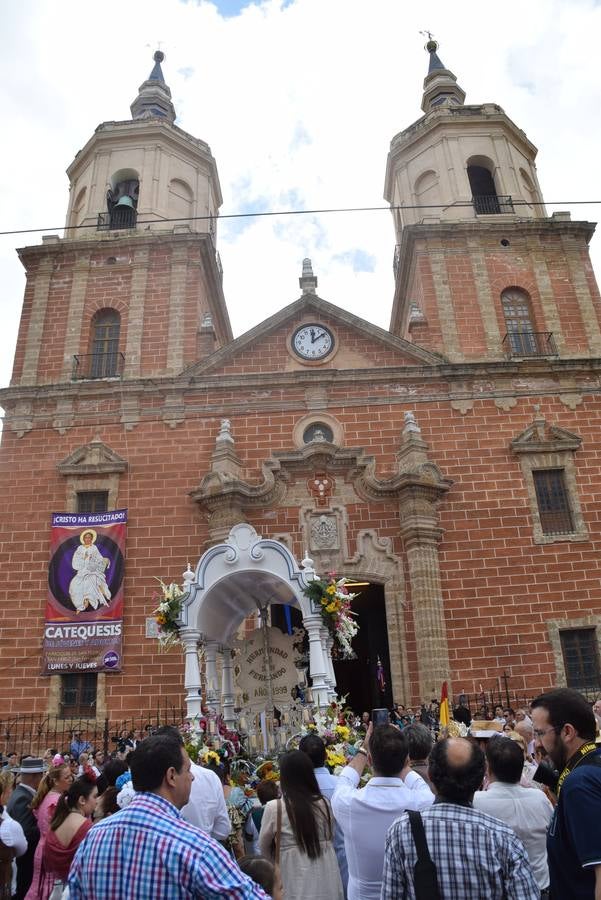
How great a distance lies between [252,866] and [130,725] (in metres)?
13.1

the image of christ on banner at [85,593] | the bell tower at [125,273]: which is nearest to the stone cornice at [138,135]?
the bell tower at [125,273]

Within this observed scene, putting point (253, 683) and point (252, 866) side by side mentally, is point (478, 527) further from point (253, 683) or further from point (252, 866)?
point (252, 866)

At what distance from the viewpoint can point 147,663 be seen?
1549 centimetres

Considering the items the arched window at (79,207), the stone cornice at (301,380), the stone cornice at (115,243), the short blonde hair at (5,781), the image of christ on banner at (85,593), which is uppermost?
the arched window at (79,207)

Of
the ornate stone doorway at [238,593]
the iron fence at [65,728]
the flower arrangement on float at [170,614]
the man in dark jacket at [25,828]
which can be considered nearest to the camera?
the man in dark jacket at [25,828]

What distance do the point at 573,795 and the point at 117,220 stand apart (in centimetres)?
2186

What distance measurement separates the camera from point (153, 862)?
7.90 ft

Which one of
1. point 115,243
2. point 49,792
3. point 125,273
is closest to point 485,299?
point 125,273

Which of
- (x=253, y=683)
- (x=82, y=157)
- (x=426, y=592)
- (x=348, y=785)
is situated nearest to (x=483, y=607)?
(x=426, y=592)

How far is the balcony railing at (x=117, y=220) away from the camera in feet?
69.9

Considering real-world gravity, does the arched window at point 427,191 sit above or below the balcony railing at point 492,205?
above

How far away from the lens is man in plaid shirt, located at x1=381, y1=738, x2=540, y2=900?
263cm

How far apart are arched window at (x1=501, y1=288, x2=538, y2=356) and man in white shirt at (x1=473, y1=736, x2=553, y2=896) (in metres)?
16.6

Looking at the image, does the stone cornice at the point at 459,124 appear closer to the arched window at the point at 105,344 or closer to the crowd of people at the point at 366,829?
the arched window at the point at 105,344
